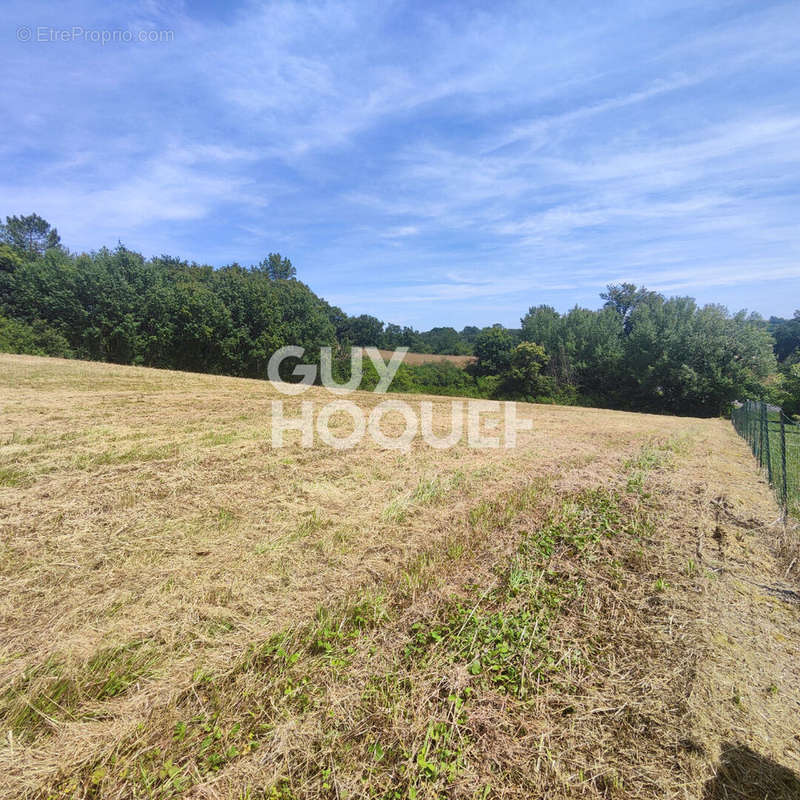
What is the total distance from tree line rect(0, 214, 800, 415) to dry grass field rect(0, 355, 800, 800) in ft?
111

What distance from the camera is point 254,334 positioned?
123 feet

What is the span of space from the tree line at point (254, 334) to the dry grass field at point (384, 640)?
3397 centimetres

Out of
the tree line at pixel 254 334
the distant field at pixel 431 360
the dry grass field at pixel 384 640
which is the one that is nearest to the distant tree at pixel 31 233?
the tree line at pixel 254 334

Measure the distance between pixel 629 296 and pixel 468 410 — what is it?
218 feet

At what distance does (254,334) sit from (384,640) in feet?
A: 126

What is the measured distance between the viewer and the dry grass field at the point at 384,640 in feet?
5.60

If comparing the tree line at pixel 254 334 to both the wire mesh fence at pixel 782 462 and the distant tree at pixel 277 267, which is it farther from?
the wire mesh fence at pixel 782 462

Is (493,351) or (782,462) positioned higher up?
(493,351)

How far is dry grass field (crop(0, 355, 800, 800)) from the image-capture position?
171 cm

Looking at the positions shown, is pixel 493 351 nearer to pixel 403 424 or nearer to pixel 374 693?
pixel 403 424

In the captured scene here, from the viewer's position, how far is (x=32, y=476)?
4562 mm

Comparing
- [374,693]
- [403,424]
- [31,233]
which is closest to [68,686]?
[374,693]

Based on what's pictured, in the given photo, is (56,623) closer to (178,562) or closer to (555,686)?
(178,562)

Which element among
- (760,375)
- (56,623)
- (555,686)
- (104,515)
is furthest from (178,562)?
(760,375)
